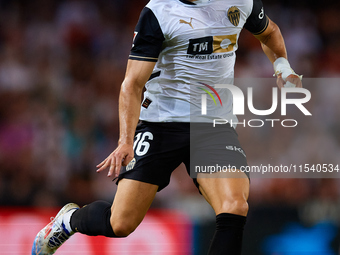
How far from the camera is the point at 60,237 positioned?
11.6ft

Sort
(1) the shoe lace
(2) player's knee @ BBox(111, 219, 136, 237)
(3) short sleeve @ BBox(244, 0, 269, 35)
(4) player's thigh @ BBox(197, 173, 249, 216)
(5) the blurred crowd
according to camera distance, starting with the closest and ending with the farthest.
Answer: (4) player's thigh @ BBox(197, 173, 249, 216) < (2) player's knee @ BBox(111, 219, 136, 237) < (3) short sleeve @ BBox(244, 0, 269, 35) < (1) the shoe lace < (5) the blurred crowd

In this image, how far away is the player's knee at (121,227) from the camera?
3.16m

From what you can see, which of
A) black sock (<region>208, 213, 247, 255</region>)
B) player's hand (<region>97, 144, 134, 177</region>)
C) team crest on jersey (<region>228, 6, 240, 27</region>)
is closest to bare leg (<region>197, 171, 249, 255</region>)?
black sock (<region>208, 213, 247, 255</region>)

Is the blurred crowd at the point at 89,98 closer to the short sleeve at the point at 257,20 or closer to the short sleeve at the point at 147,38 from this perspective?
the short sleeve at the point at 257,20

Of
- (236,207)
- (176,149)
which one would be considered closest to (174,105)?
(176,149)

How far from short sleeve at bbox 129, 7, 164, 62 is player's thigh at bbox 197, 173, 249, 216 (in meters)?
0.83

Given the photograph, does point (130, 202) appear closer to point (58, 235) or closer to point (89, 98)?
point (58, 235)

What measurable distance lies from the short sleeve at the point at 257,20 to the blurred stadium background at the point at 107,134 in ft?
5.77

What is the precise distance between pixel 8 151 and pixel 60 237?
3.30 m

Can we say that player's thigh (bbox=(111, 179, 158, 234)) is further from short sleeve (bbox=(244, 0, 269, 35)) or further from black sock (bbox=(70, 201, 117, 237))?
short sleeve (bbox=(244, 0, 269, 35))

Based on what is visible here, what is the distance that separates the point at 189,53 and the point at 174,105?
0.35 m

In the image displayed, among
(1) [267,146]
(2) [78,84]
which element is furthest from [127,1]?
(1) [267,146]

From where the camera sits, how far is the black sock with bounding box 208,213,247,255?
275cm

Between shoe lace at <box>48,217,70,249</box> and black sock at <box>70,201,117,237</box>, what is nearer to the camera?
black sock at <box>70,201,117,237</box>
